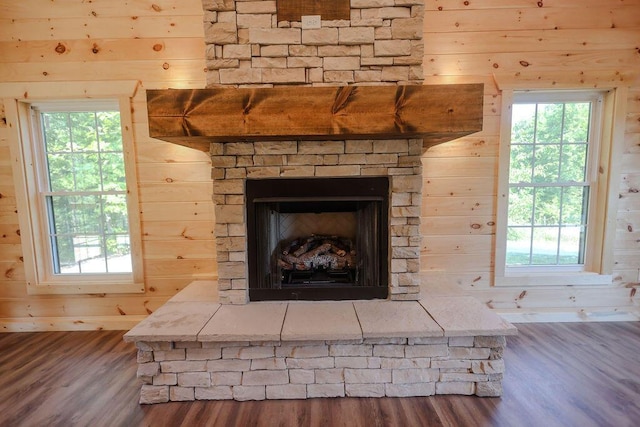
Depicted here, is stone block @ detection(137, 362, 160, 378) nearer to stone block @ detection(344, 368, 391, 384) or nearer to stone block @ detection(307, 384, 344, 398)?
stone block @ detection(307, 384, 344, 398)

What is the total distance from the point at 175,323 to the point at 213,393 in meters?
0.43

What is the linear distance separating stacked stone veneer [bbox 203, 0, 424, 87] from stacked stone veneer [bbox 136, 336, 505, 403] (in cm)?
148

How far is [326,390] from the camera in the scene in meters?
1.62

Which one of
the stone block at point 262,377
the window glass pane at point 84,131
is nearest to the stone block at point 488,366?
the stone block at point 262,377

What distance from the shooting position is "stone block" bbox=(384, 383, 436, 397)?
1.62m

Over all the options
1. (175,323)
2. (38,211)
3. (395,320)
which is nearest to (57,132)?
(38,211)

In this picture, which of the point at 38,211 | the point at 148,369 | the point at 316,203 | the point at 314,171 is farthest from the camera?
the point at 38,211

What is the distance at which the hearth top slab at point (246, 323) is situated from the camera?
1.54m

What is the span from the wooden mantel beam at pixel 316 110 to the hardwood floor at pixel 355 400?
1.41 metres

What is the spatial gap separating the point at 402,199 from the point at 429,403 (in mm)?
1121

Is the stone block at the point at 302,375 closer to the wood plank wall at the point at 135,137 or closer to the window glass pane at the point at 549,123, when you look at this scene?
the wood plank wall at the point at 135,137

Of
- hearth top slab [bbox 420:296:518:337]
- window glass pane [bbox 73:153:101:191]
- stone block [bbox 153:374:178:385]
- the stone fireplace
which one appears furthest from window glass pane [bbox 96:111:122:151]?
hearth top slab [bbox 420:296:518:337]

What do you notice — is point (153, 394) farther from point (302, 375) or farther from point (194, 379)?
point (302, 375)

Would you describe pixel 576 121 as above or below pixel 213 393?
above
